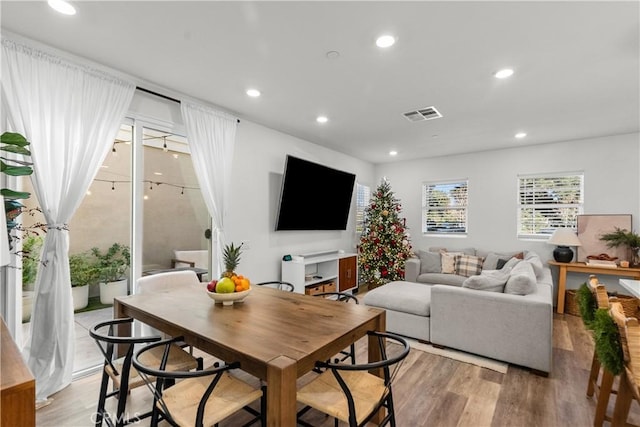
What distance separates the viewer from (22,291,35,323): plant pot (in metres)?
2.41

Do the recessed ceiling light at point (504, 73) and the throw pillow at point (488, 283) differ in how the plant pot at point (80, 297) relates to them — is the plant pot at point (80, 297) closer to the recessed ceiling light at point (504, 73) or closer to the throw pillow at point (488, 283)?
the throw pillow at point (488, 283)

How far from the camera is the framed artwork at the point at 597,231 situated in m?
4.52

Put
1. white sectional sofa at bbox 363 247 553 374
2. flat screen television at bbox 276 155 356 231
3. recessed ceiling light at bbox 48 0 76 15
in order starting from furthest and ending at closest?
flat screen television at bbox 276 155 356 231, white sectional sofa at bbox 363 247 553 374, recessed ceiling light at bbox 48 0 76 15

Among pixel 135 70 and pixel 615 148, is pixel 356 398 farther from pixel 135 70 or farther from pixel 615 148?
pixel 615 148

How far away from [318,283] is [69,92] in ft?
12.3

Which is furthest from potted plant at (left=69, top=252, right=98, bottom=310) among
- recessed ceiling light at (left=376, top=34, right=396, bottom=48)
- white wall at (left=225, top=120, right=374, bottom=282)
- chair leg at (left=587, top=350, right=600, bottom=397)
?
chair leg at (left=587, top=350, right=600, bottom=397)

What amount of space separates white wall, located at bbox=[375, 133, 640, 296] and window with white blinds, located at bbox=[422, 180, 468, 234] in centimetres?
13

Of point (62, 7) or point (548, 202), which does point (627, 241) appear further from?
point (62, 7)

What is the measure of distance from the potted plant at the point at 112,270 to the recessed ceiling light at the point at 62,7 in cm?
190

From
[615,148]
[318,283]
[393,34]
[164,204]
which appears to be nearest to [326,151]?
[318,283]

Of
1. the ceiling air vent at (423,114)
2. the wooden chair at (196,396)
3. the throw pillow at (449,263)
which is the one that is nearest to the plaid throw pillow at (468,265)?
the throw pillow at (449,263)

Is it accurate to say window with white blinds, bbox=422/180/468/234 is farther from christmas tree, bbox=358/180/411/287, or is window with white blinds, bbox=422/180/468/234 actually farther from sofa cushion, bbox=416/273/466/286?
sofa cushion, bbox=416/273/466/286

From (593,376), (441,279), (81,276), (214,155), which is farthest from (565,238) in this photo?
(81,276)

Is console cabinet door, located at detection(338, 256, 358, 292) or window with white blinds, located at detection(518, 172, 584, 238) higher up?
window with white blinds, located at detection(518, 172, 584, 238)
